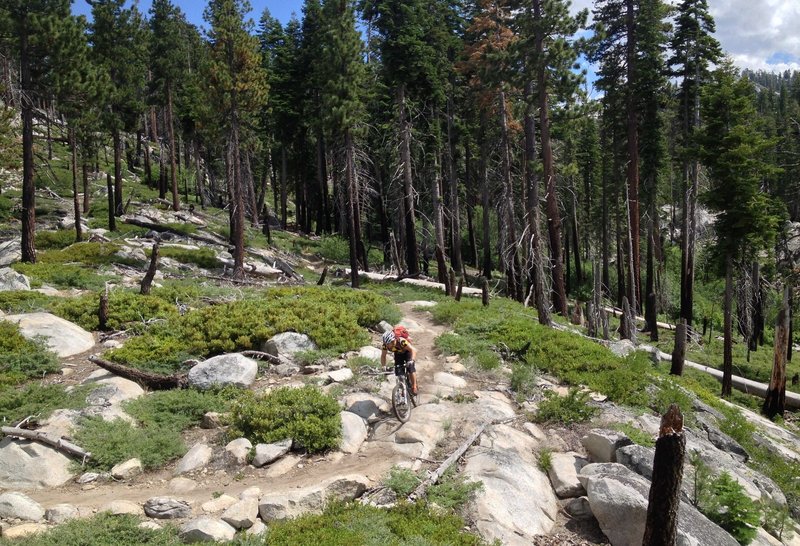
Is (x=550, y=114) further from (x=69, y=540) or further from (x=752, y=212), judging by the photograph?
(x=69, y=540)

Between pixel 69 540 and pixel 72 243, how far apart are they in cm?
2342

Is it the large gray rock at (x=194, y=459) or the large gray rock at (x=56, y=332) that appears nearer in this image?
the large gray rock at (x=194, y=459)

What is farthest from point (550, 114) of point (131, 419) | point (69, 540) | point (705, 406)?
point (69, 540)

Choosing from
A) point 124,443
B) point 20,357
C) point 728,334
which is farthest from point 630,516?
point 728,334

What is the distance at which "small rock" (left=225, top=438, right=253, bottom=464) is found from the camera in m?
8.73

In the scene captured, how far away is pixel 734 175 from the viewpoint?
19.5 meters

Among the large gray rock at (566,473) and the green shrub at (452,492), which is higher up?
the green shrub at (452,492)

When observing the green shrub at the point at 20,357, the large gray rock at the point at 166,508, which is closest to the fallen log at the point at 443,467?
the large gray rock at the point at 166,508

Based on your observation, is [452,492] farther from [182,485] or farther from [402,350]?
[182,485]

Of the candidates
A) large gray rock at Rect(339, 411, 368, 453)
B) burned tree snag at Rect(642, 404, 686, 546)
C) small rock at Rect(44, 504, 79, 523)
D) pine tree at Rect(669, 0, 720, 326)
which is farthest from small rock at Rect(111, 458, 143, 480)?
pine tree at Rect(669, 0, 720, 326)

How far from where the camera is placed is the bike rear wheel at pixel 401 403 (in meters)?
10.0

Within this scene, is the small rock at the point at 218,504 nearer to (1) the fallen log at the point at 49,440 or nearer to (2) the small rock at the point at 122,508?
(2) the small rock at the point at 122,508

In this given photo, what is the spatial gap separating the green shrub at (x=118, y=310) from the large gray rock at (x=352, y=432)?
720 cm

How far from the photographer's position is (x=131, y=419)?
9.51 meters
